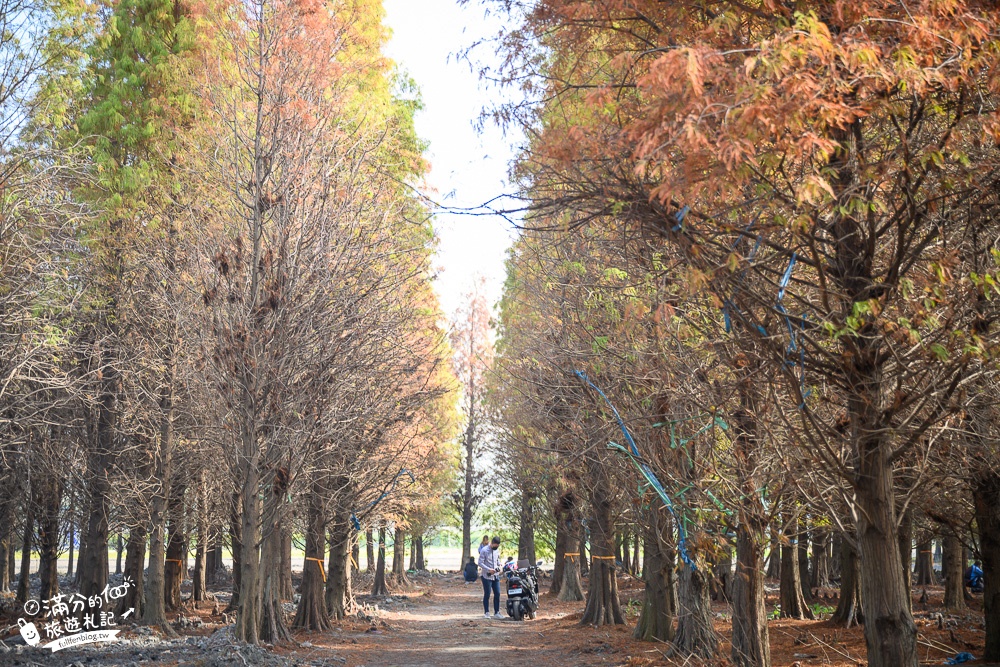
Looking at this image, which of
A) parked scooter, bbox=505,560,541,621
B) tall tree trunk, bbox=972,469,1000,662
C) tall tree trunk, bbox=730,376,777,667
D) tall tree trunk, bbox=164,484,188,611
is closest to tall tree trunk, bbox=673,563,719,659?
tall tree trunk, bbox=730,376,777,667

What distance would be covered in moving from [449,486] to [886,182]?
32.4m

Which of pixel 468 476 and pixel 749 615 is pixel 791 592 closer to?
pixel 749 615

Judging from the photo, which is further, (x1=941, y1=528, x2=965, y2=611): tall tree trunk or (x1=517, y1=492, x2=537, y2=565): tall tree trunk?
(x1=517, y1=492, x2=537, y2=565): tall tree trunk

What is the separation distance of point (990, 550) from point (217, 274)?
1077 centimetres

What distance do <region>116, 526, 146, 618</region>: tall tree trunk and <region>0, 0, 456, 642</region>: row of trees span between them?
0.08 m

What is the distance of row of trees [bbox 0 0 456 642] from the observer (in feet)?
40.2

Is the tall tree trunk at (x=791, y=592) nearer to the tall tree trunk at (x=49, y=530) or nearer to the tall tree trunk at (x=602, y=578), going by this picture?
the tall tree trunk at (x=602, y=578)

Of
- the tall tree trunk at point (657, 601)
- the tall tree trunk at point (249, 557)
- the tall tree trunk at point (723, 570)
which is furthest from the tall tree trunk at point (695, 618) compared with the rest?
the tall tree trunk at point (249, 557)

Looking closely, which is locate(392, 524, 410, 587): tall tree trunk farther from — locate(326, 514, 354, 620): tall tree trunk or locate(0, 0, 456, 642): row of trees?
locate(0, 0, 456, 642): row of trees

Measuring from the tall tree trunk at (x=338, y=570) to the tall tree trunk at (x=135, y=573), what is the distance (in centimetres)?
392

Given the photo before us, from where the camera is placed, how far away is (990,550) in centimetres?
1148

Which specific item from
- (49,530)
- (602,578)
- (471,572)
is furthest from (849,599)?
(471,572)

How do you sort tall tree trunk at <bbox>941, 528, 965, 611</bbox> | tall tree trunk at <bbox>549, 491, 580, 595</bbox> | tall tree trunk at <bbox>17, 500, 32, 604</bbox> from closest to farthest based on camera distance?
tall tree trunk at <bbox>941, 528, 965, 611</bbox>
tall tree trunk at <bbox>549, 491, 580, 595</bbox>
tall tree trunk at <bbox>17, 500, 32, 604</bbox>

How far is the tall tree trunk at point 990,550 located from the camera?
36.6 ft
